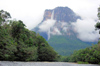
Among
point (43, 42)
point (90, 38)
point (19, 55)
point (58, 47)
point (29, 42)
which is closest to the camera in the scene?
point (19, 55)

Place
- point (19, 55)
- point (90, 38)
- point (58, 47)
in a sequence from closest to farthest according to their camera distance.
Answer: point (19, 55)
point (58, 47)
point (90, 38)

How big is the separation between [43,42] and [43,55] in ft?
23.0

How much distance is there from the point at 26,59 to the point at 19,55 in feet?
11.7

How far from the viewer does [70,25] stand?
650 ft

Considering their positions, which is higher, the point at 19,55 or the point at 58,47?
the point at 19,55

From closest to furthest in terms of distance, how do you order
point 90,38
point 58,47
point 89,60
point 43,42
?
1. point 89,60
2. point 43,42
3. point 58,47
4. point 90,38

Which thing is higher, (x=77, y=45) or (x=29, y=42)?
(x=29, y=42)

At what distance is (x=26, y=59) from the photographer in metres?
44.2

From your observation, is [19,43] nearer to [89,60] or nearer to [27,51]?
[27,51]

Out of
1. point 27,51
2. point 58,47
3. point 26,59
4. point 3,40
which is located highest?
point 3,40

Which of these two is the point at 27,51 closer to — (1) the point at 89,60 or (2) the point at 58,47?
(1) the point at 89,60

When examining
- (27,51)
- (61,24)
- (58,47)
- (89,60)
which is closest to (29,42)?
(27,51)

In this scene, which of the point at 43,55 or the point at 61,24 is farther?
the point at 61,24

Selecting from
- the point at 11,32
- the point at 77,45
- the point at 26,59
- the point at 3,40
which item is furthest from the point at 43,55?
the point at 77,45
